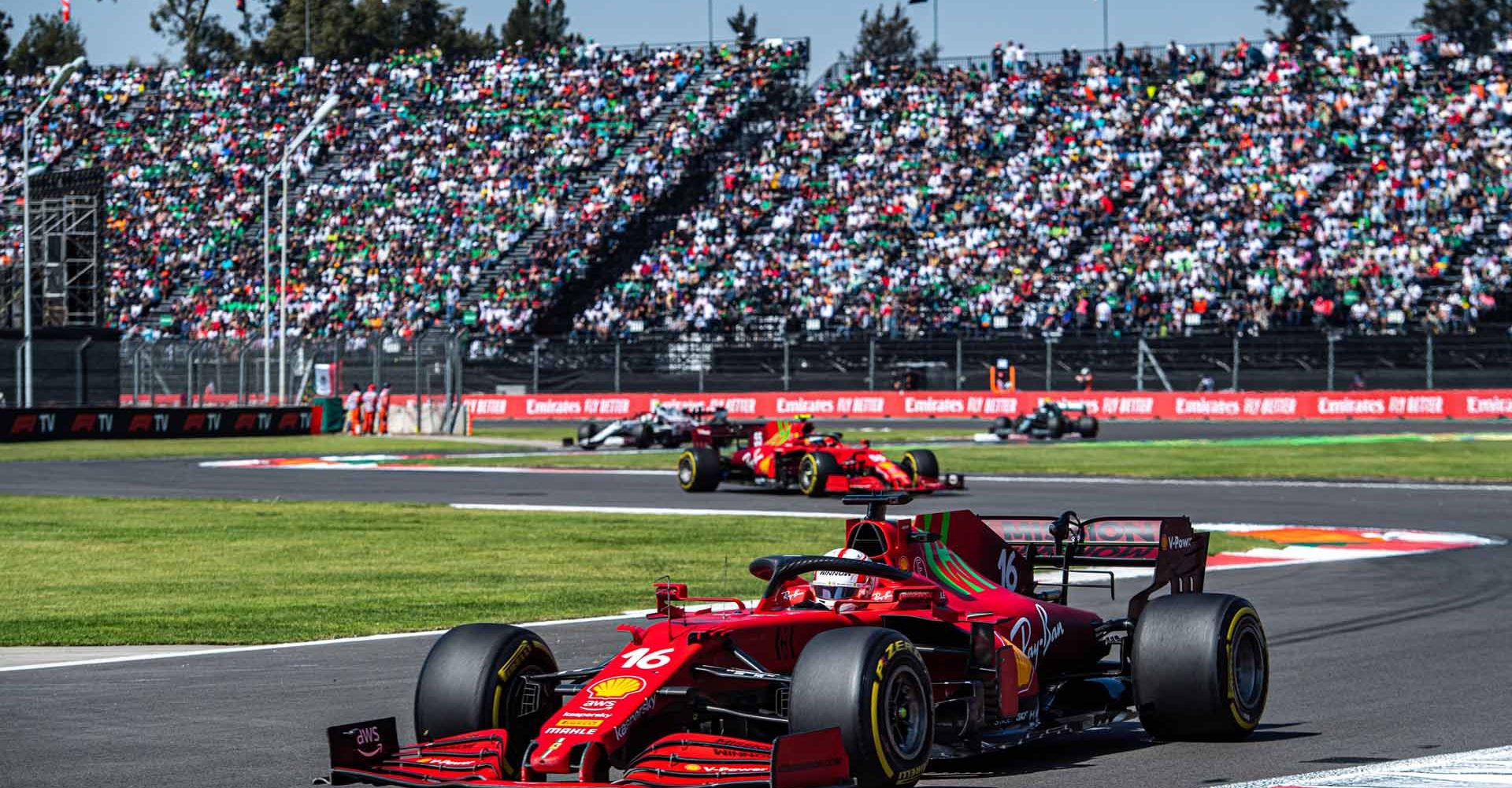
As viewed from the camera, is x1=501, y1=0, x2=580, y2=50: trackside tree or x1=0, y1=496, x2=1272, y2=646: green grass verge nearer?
x1=0, y1=496, x2=1272, y2=646: green grass verge

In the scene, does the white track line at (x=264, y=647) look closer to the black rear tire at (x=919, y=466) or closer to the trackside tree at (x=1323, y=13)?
the black rear tire at (x=919, y=466)

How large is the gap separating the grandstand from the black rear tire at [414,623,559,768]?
152ft

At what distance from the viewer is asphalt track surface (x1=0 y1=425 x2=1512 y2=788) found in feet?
26.1

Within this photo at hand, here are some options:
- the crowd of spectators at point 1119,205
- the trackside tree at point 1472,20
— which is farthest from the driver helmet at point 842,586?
the trackside tree at point 1472,20

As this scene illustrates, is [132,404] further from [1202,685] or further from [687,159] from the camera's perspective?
[1202,685]

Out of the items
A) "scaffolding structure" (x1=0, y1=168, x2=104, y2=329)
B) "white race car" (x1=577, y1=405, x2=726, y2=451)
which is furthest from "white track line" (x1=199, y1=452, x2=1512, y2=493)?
"scaffolding structure" (x1=0, y1=168, x2=104, y2=329)

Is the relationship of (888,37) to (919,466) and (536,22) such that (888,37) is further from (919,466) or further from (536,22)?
(919,466)

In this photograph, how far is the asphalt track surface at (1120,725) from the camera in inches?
313

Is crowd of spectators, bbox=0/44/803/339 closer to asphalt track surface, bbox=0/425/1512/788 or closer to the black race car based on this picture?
the black race car

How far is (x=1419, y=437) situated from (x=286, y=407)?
30.2 metres

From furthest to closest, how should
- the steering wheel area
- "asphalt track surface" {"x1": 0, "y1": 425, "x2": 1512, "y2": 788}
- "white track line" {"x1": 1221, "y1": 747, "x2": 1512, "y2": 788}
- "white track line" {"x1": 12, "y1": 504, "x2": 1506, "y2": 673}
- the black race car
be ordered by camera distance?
the black race car < "white track line" {"x1": 12, "y1": 504, "x2": 1506, "y2": 673} < the steering wheel area < "asphalt track surface" {"x1": 0, "y1": 425, "x2": 1512, "y2": 788} < "white track line" {"x1": 1221, "y1": 747, "x2": 1512, "y2": 788}

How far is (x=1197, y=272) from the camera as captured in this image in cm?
5378

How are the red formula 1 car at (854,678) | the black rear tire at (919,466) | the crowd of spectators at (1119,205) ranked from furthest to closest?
the crowd of spectators at (1119,205) → the black rear tire at (919,466) → the red formula 1 car at (854,678)

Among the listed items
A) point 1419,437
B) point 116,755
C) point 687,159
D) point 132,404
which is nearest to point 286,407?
point 132,404
